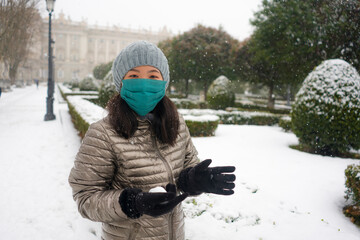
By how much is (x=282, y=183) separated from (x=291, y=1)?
1188 centimetres

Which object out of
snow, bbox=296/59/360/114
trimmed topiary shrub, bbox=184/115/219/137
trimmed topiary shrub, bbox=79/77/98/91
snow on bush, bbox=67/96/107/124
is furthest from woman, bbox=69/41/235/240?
trimmed topiary shrub, bbox=79/77/98/91

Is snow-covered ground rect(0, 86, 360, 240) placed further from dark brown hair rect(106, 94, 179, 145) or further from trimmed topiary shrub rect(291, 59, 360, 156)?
dark brown hair rect(106, 94, 179, 145)

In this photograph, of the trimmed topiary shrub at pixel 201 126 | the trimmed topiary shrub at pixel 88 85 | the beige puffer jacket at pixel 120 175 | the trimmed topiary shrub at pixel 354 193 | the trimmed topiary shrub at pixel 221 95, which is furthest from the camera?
the trimmed topiary shrub at pixel 88 85

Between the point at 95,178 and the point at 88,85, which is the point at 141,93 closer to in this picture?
the point at 95,178

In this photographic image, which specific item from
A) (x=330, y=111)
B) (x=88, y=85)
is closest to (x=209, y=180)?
(x=330, y=111)

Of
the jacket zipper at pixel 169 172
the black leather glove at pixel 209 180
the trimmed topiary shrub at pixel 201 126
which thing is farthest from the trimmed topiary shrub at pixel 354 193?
the trimmed topiary shrub at pixel 201 126

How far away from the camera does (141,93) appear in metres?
1.29

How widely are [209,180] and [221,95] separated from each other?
13.8 m

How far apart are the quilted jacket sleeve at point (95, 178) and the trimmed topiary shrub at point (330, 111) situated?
5.70 meters

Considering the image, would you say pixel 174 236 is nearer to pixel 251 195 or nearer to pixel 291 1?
pixel 251 195

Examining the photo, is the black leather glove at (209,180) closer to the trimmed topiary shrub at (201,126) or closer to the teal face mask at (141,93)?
the teal face mask at (141,93)

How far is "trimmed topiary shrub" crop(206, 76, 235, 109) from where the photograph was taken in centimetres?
1477

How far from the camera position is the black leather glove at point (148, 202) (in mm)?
1038

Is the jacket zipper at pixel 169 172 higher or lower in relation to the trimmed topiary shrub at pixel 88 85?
lower
